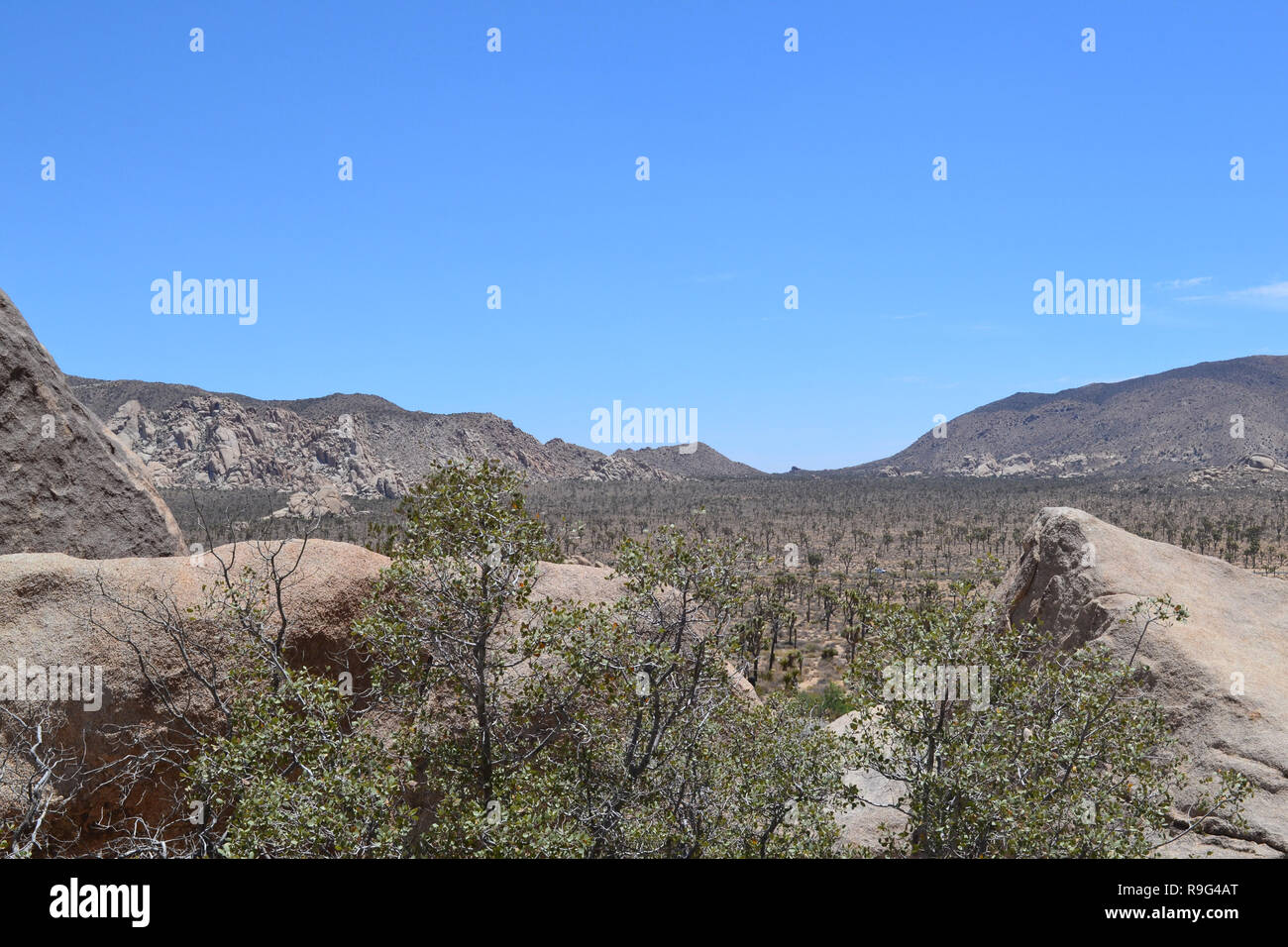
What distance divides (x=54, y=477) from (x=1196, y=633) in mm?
16577

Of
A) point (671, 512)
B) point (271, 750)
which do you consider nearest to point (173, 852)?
point (271, 750)

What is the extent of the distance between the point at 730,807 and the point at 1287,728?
672 centimetres

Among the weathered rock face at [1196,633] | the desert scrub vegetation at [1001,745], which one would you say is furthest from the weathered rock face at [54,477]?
the weathered rock face at [1196,633]

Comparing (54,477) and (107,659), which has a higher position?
(54,477)

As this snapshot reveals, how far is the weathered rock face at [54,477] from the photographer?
12.1m

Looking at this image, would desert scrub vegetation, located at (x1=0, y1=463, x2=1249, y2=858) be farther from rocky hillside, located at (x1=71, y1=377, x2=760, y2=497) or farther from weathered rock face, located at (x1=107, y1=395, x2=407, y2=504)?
weathered rock face, located at (x1=107, y1=395, x2=407, y2=504)

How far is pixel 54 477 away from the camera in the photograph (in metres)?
12.5

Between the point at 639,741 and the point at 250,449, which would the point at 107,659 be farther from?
the point at 250,449

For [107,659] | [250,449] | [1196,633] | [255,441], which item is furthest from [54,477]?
[255,441]

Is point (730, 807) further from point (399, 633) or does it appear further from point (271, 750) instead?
point (271, 750)

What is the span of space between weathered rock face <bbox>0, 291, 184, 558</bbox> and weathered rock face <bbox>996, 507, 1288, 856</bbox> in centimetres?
1338

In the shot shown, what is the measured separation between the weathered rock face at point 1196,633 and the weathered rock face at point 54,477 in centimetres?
1338

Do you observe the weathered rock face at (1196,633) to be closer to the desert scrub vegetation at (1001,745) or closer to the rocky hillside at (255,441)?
the desert scrub vegetation at (1001,745)

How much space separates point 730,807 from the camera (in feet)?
27.1
